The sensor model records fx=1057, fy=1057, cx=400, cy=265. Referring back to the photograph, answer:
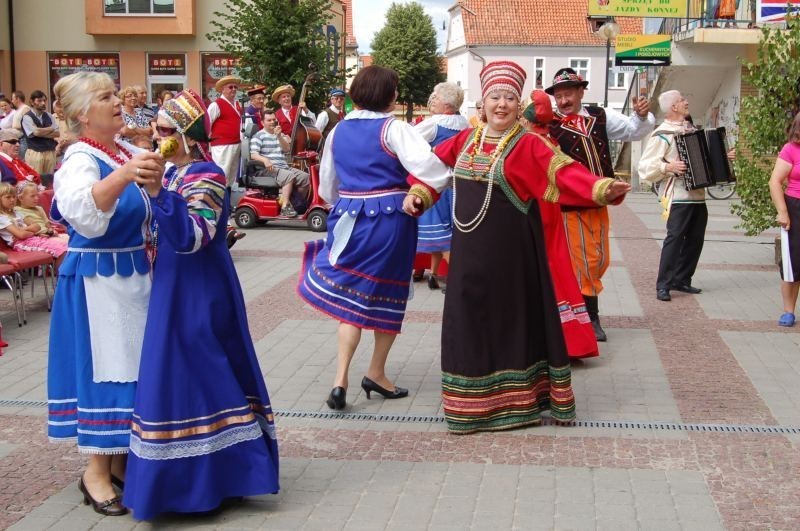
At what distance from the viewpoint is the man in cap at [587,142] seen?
7.64 meters

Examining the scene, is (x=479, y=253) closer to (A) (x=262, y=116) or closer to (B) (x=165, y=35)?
(A) (x=262, y=116)

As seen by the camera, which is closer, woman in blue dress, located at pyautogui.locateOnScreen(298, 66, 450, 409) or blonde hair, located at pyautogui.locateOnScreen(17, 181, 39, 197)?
woman in blue dress, located at pyautogui.locateOnScreen(298, 66, 450, 409)

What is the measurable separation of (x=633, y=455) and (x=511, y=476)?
72 cm

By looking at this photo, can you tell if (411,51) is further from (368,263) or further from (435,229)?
(368,263)

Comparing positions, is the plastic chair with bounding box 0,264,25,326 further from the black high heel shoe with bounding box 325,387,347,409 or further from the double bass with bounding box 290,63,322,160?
the double bass with bounding box 290,63,322,160

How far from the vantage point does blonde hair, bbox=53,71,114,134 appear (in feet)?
13.9

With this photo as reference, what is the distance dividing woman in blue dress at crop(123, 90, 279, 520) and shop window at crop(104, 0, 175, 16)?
28.2 m

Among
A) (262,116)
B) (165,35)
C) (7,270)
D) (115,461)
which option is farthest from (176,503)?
(165,35)

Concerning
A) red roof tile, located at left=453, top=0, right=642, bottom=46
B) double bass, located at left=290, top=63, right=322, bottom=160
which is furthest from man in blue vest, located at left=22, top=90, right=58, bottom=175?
red roof tile, located at left=453, top=0, right=642, bottom=46

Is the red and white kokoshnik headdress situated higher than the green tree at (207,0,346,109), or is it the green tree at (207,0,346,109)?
the green tree at (207,0,346,109)

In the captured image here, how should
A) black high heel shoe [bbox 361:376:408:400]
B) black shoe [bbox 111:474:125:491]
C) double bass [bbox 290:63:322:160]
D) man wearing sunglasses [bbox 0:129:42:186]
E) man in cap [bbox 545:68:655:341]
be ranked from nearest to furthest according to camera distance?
black shoe [bbox 111:474:125:491]
black high heel shoe [bbox 361:376:408:400]
man in cap [bbox 545:68:655:341]
man wearing sunglasses [bbox 0:129:42:186]
double bass [bbox 290:63:322:160]

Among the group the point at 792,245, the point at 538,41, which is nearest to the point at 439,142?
the point at 792,245

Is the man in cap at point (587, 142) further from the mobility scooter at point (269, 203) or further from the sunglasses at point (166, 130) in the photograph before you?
the mobility scooter at point (269, 203)

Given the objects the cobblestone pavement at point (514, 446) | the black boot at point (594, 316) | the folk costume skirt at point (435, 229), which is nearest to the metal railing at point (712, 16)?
the folk costume skirt at point (435, 229)
